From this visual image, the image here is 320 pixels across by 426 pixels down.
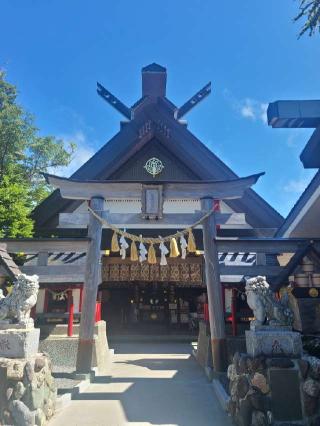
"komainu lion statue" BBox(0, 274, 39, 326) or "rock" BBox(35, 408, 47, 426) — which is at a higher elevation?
"komainu lion statue" BBox(0, 274, 39, 326)

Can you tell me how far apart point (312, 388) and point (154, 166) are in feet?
A: 31.1

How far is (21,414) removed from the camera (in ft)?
12.9

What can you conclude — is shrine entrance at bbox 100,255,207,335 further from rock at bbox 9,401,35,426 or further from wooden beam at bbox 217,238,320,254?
rock at bbox 9,401,35,426

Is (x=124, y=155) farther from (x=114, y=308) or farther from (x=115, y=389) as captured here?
(x=115, y=389)

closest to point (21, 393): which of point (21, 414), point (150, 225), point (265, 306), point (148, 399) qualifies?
point (21, 414)

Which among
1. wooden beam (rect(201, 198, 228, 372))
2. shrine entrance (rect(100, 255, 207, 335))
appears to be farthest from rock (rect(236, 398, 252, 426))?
shrine entrance (rect(100, 255, 207, 335))

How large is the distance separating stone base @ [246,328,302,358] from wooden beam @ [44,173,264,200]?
3779mm

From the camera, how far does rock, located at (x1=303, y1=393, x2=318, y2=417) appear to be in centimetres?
386

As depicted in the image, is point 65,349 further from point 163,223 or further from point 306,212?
point 306,212

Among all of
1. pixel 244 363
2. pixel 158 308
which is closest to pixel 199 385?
pixel 244 363

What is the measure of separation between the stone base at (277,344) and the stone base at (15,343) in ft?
10.4

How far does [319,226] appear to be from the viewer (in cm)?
782

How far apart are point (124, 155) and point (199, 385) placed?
8.64 meters

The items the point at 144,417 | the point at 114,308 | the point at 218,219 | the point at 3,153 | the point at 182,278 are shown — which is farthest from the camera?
the point at 3,153
